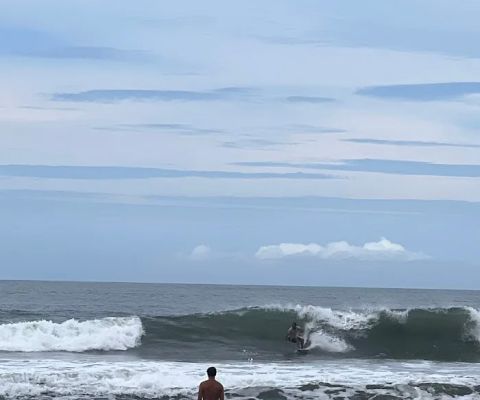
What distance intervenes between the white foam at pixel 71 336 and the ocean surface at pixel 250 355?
0.11 feet

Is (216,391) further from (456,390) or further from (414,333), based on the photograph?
(414,333)

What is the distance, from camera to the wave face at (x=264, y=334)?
96.8 ft

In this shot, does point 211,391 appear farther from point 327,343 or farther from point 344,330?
point 344,330

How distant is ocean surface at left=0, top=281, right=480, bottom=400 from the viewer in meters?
20.8

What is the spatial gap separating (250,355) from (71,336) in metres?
6.11

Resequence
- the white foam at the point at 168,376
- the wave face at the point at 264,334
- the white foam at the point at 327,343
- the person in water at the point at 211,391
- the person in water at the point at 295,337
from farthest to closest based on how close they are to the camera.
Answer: the white foam at the point at 327,343, the person in water at the point at 295,337, the wave face at the point at 264,334, the white foam at the point at 168,376, the person in water at the point at 211,391

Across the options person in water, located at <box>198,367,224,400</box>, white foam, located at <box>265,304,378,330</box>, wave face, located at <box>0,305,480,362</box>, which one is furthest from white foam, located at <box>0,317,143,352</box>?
person in water, located at <box>198,367,224,400</box>

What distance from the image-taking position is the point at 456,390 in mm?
21328

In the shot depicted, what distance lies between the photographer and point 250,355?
28.5m

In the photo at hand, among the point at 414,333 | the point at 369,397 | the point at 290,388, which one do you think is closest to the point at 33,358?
the point at 290,388

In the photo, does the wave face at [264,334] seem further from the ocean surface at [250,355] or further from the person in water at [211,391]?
the person in water at [211,391]

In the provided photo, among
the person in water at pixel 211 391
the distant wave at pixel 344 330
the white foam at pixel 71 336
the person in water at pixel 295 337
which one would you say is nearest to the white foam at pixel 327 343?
the distant wave at pixel 344 330

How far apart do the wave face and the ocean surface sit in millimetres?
38

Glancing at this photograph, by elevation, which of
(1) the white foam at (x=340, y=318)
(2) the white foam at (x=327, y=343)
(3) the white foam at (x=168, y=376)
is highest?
(1) the white foam at (x=340, y=318)
